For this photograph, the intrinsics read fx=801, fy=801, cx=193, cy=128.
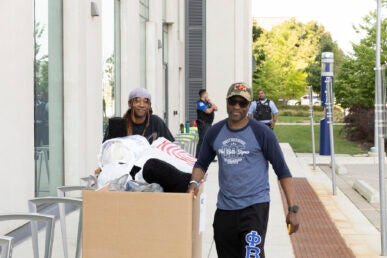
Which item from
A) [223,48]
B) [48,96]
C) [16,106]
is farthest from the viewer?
[223,48]

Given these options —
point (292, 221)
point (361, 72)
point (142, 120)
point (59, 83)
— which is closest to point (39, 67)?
point (59, 83)

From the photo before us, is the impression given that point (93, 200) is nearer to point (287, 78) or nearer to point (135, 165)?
point (135, 165)

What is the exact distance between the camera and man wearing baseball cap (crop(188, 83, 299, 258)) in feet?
17.9

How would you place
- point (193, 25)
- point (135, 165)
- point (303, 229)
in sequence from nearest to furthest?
point (135, 165), point (303, 229), point (193, 25)

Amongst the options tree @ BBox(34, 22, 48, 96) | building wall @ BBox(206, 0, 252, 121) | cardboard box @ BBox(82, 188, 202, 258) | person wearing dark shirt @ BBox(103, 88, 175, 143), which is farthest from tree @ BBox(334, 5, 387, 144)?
cardboard box @ BBox(82, 188, 202, 258)

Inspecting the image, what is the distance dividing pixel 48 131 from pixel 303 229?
12.3ft

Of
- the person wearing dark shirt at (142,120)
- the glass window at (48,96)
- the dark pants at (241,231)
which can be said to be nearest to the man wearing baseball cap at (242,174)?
the dark pants at (241,231)

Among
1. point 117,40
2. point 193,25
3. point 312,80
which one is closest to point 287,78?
point 312,80

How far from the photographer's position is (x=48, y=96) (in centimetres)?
1117

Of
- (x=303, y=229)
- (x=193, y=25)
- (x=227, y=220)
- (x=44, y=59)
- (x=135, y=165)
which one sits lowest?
(x=303, y=229)

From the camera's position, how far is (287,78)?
9325 cm

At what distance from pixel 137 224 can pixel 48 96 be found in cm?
693

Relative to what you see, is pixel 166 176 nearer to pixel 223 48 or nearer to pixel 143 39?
pixel 143 39

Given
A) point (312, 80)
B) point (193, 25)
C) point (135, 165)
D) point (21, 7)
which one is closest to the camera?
point (135, 165)
